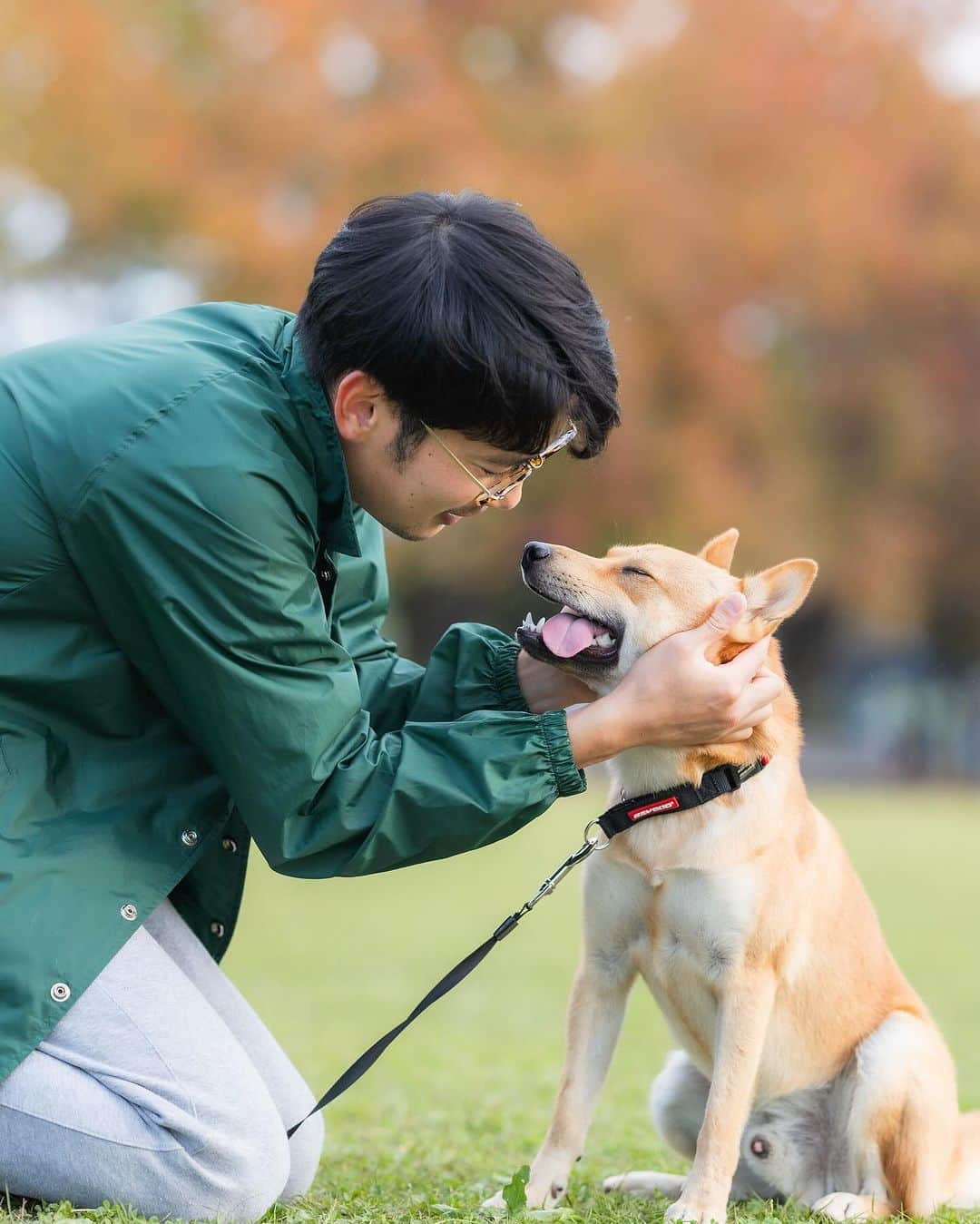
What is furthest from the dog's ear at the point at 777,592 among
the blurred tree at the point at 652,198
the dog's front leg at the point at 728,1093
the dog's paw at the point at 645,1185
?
the blurred tree at the point at 652,198

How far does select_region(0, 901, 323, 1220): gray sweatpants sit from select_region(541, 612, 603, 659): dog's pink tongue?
117cm

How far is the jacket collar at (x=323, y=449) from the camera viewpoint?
3.19 metres

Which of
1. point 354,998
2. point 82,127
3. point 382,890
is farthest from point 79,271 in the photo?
point 354,998

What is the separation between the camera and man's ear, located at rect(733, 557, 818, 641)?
357 cm

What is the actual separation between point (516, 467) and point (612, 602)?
610 millimetres

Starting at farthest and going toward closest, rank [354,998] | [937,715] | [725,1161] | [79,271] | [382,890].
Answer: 1. [937,715]
2. [79,271]
3. [382,890]
4. [354,998]
5. [725,1161]

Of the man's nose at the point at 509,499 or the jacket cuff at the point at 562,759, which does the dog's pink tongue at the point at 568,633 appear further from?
the jacket cuff at the point at 562,759

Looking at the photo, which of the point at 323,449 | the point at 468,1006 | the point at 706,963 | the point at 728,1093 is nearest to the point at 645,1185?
the point at 728,1093

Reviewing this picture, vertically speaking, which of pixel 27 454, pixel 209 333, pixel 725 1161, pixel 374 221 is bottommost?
pixel 725 1161

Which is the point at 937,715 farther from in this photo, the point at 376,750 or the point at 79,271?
the point at 376,750

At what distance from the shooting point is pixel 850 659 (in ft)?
125

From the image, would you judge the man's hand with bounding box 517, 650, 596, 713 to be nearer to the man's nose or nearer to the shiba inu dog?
the shiba inu dog

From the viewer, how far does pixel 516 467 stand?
131 inches

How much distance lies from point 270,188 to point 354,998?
1713cm
